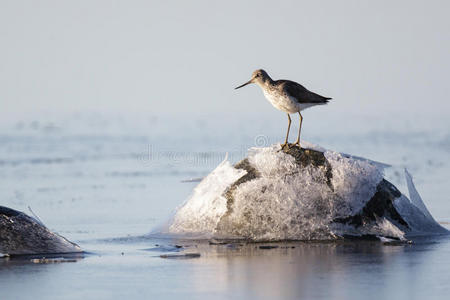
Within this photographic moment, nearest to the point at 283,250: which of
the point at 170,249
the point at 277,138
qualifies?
the point at 170,249

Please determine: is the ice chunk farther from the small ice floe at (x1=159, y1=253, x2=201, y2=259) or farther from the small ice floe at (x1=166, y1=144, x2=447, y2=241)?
the small ice floe at (x1=159, y1=253, x2=201, y2=259)

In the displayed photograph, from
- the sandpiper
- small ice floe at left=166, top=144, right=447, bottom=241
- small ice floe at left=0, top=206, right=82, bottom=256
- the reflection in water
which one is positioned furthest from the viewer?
the sandpiper

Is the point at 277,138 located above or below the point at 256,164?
above

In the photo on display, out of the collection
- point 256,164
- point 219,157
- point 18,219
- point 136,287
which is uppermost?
point 219,157

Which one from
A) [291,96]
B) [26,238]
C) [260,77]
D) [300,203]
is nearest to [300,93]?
[291,96]

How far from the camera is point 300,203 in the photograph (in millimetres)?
9656

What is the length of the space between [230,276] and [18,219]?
259 cm

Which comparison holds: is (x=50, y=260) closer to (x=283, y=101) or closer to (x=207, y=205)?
(x=207, y=205)

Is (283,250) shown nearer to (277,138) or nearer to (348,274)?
(348,274)

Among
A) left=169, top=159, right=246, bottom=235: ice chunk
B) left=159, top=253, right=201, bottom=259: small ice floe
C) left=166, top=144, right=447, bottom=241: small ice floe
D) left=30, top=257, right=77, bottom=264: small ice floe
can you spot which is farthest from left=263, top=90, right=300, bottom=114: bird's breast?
left=30, top=257, right=77, bottom=264: small ice floe

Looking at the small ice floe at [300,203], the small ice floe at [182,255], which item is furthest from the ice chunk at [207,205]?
the small ice floe at [182,255]

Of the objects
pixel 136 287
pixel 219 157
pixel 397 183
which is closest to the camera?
pixel 136 287

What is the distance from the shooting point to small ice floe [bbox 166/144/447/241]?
9.62m

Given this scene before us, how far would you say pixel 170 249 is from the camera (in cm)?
910
